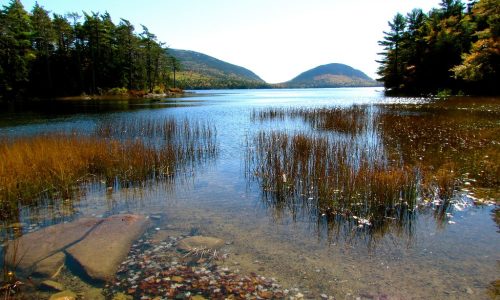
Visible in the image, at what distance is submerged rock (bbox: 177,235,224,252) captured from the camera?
5801mm

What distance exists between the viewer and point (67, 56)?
215 ft

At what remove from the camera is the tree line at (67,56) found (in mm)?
54750

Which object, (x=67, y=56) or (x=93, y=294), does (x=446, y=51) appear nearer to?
(x=93, y=294)

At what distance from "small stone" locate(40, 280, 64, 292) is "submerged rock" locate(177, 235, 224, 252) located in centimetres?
185

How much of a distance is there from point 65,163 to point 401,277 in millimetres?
9340

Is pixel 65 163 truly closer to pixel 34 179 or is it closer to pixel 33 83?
pixel 34 179

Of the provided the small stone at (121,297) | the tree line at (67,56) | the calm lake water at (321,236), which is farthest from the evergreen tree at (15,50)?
the small stone at (121,297)

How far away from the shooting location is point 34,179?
8.66 m

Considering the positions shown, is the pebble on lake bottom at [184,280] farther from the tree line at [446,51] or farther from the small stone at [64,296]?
the tree line at [446,51]

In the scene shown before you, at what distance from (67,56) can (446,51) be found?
6752cm

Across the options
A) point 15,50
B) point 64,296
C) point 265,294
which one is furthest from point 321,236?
point 15,50

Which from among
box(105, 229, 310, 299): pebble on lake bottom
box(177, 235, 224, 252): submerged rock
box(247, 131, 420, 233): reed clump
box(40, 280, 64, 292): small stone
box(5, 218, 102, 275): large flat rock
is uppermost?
box(247, 131, 420, 233): reed clump

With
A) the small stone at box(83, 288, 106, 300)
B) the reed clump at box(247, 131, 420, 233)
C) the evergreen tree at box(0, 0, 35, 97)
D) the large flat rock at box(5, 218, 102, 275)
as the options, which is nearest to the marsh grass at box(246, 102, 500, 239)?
the reed clump at box(247, 131, 420, 233)

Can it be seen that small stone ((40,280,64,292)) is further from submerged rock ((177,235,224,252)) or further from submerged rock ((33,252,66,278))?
submerged rock ((177,235,224,252))
